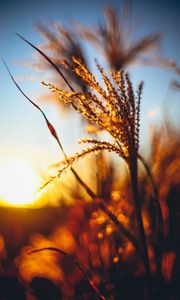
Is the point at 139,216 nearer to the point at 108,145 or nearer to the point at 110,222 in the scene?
the point at 108,145

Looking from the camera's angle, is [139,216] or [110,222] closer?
[139,216]

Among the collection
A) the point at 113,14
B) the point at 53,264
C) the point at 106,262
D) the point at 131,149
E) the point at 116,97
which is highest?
the point at 113,14

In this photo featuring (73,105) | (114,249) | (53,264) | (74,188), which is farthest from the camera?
(74,188)

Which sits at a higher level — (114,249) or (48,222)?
(48,222)

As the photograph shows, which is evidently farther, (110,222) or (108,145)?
(110,222)

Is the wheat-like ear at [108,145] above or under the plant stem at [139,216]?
above

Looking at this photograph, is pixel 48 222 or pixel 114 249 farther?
pixel 48 222

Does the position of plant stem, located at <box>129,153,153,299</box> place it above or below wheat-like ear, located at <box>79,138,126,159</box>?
below

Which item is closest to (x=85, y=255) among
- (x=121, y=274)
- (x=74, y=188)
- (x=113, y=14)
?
(x=121, y=274)

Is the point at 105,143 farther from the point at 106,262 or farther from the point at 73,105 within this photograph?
the point at 106,262

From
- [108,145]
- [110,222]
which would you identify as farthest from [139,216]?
[110,222]

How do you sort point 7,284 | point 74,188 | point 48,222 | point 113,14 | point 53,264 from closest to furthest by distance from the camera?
point 7,284 < point 53,264 < point 113,14 < point 74,188 < point 48,222
